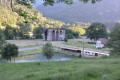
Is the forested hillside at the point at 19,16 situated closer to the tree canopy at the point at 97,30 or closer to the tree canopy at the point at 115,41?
the tree canopy at the point at 115,41

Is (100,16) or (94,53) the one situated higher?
(100,16)

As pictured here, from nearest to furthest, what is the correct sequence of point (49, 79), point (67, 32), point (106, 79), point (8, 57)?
point (106, 79) < point (49, 79) < point (8, 57) < point (67, 32)

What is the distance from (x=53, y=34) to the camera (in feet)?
265

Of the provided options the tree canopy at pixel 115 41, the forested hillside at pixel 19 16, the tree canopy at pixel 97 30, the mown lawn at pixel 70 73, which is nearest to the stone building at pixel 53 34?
the forested hillside at pixel 19 16

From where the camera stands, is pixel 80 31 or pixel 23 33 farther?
pixel 80 31

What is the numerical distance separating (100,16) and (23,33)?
146 metres

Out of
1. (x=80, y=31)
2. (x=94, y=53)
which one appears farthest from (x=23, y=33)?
(x=94, y=53)

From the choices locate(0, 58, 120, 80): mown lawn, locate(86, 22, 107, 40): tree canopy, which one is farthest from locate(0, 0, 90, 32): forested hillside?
locate(86, 22, 107, 40): tree canopy

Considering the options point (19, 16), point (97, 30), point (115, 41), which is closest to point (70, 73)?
point (19, 16)

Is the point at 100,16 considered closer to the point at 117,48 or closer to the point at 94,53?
the point at 94,53

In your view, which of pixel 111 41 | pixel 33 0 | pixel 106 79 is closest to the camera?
pixel 106 79

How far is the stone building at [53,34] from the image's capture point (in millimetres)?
78500

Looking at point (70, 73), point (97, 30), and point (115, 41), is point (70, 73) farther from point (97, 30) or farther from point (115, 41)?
point (97, 30)

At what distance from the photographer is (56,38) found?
8231 centimetres
